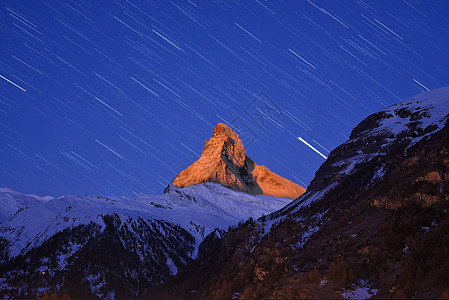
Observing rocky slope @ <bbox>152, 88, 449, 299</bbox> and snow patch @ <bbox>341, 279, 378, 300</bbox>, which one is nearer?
snow patch @ <bbox>341, 279, 378, 300</bbox>

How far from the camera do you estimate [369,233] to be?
197ft

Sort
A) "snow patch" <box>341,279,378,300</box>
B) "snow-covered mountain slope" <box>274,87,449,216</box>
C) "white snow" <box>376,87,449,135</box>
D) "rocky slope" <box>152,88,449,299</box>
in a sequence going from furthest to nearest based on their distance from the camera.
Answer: "white snow" <box>376,87,449,135</box> < "snow-covered mountain slope" <box>274,87,449,216</box> < "rocky slope" <box>152,88,449,299</box> < "snow patch" <box>341,279,378,300</box>

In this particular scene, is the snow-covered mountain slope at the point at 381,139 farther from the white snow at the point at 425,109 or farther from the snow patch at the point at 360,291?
the snow patch at the point at 360,291

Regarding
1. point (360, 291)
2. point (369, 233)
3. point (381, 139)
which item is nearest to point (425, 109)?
point (381, 139)

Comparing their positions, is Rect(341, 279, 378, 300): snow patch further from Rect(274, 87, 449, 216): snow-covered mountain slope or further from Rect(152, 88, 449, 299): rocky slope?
Rect(274, 87, 449, 216): snow-covered mountain slope

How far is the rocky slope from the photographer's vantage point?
45906 millimetres

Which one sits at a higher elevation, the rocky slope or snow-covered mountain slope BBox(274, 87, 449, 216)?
snow-covered mountain slope BBox(274, 87, 449, 216)

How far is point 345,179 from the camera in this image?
110 metres

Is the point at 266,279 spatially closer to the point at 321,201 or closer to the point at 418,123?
the point at 321,201

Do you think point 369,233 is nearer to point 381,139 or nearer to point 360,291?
point 360,291

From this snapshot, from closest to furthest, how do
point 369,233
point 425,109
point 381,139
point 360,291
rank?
point 360,291 → point 369,233 → point 381,139 → point 425,109

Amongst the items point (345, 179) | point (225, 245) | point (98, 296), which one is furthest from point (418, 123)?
point (98, 296)

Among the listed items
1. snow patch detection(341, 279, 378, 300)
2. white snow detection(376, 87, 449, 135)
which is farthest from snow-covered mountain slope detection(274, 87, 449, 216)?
snow patch detection(341, 279, 378, 300)

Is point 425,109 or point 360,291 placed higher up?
point 425,109
